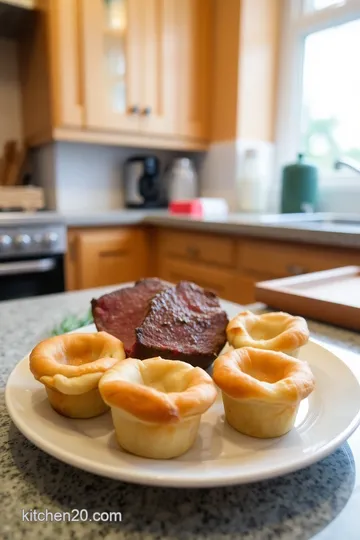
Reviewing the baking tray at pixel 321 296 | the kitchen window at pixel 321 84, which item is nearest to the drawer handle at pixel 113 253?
the kitchen window at pixel 321 84

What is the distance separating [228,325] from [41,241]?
147 cm

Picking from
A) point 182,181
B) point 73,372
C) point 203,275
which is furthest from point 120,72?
point 73,372

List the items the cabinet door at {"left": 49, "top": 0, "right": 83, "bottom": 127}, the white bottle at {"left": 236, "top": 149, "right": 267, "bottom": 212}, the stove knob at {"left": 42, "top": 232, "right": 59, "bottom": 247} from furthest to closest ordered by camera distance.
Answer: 1. the white bottle at {"left": 236, "top": 149, "right": 267, "bottom": 212}
2. the cabinet door at {"left": 49, "top": 0, "right": 83, "bottom": 127}
3. the stove knob at {"left": 42, "top": 232, "right": 59, "bottom": 247}

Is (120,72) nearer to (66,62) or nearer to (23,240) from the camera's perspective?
(66,62)

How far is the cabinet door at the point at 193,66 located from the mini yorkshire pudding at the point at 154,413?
2.23m

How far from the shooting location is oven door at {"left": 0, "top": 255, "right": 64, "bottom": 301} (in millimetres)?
1772

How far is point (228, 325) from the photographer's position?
1.66ft

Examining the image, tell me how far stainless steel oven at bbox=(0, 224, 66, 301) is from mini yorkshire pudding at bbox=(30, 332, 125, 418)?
4.67ft

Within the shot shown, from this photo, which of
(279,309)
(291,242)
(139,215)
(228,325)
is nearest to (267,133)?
(139,215)

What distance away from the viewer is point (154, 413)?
0.30 meters

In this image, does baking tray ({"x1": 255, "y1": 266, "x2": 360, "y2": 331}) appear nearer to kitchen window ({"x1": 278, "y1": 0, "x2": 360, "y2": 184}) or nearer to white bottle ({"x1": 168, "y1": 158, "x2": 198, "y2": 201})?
kitchen window ({"x1": 278, "y1": 0, "x2": 360, "y2": 184})

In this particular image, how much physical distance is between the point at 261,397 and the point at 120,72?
7.04 feet

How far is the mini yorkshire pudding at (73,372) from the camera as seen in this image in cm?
35

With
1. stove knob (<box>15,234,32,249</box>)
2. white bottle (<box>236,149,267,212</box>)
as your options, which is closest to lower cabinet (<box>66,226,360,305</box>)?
stove knob (<box>15,234,32,249</box>)
